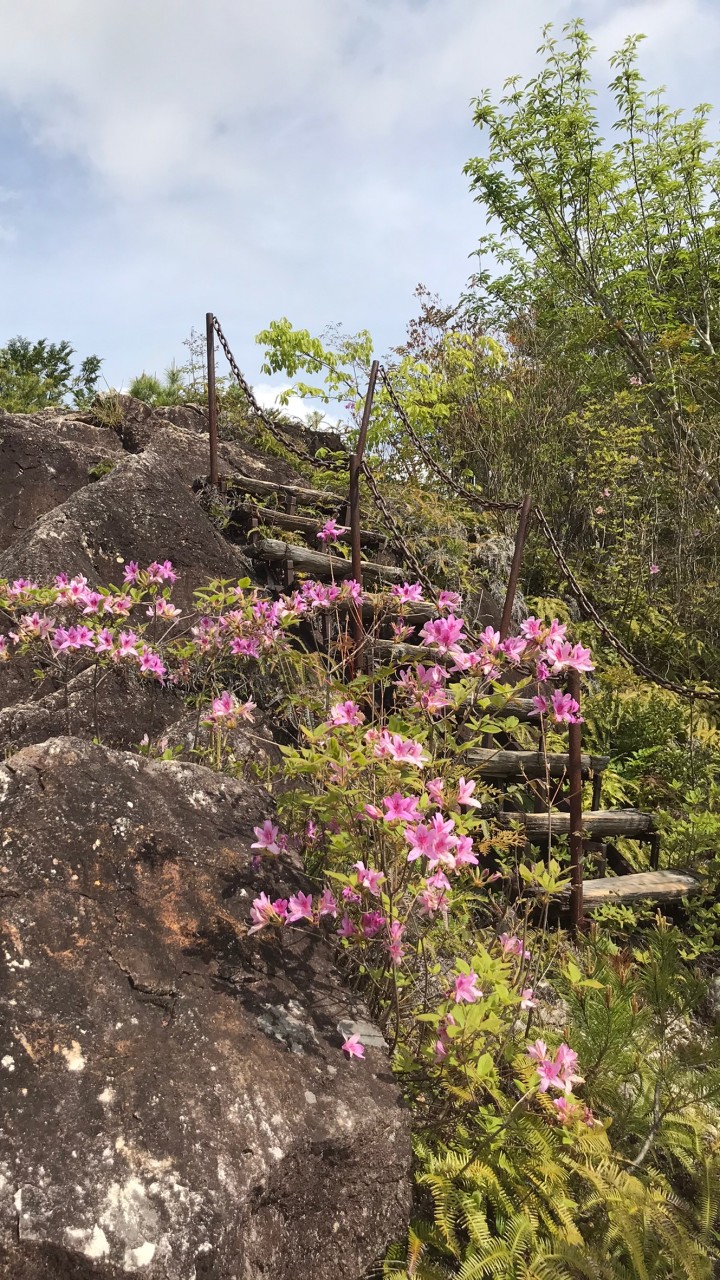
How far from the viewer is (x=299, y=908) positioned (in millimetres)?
1970

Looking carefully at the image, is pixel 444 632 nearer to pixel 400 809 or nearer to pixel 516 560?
pixel 400 809

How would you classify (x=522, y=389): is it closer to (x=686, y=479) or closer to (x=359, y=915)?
(x=686, y=479)

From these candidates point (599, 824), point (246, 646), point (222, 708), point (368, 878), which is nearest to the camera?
point (368, 878)

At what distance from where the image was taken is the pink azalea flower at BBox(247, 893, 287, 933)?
75.3 inches

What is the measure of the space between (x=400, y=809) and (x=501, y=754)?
Answer: 241 centimetres

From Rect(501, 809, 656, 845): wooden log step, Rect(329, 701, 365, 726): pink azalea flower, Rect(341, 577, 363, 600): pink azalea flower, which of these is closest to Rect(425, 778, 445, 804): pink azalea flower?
Rect(329, 701, 365, 726): pink azalea flower

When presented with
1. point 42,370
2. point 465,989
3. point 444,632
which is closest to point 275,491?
point 444,632

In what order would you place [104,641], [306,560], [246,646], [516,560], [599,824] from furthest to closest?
1. [306,560]
2. [516,560]
3. [599,824]
4. [246,646]
5. [104,641]

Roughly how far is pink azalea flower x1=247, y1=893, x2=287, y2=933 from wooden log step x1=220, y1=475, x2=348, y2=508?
446cm

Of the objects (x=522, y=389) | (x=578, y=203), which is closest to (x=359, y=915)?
(x=522, y=389)

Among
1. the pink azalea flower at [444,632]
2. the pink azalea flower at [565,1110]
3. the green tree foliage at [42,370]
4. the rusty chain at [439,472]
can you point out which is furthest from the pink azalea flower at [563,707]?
the green tree foliage at [42,370]

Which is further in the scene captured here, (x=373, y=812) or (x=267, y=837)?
(x=267, y=837)

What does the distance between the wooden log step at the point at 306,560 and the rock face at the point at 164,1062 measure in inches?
125

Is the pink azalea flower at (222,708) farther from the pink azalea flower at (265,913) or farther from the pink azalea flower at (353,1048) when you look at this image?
the pink azalea flower at (353,1048)
